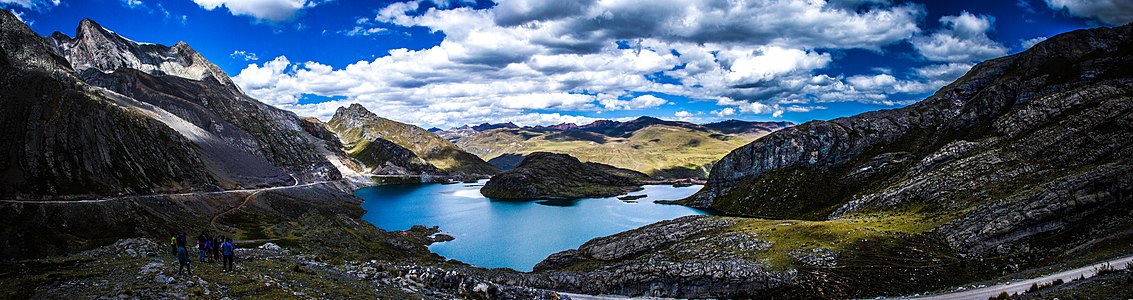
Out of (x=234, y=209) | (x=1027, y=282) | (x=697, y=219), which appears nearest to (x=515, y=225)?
(x=697, y=219)

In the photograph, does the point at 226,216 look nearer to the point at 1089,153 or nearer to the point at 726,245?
the point at 726,245

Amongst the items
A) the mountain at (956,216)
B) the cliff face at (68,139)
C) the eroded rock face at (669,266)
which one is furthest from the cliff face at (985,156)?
the cliff face at (68,139)

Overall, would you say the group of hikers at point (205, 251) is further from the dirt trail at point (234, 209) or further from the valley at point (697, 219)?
the dirt trail at point (234, 209)

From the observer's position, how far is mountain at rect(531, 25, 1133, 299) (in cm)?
6431

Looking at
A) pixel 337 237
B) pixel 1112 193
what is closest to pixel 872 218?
pixel 1112 193

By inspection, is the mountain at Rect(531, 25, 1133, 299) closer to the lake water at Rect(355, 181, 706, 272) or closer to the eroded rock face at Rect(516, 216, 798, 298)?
the eroded rock face at Rect(516, 216, 798, 298)

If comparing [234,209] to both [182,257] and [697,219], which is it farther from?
[182,257]

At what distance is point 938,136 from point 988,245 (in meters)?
74.1

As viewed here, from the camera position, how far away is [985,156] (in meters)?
94.9

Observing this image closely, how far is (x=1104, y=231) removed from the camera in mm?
60875

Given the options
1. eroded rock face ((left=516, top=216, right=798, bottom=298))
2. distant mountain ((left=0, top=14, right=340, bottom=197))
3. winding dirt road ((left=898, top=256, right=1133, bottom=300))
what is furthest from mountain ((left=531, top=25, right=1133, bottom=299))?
distant mountain ((left=0, top=14, right=340, bottom=197))

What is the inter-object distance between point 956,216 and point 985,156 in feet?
93.6

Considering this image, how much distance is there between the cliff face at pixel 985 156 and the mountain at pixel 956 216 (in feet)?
1.10

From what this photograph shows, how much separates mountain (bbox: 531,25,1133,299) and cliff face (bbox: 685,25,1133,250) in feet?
1.10
